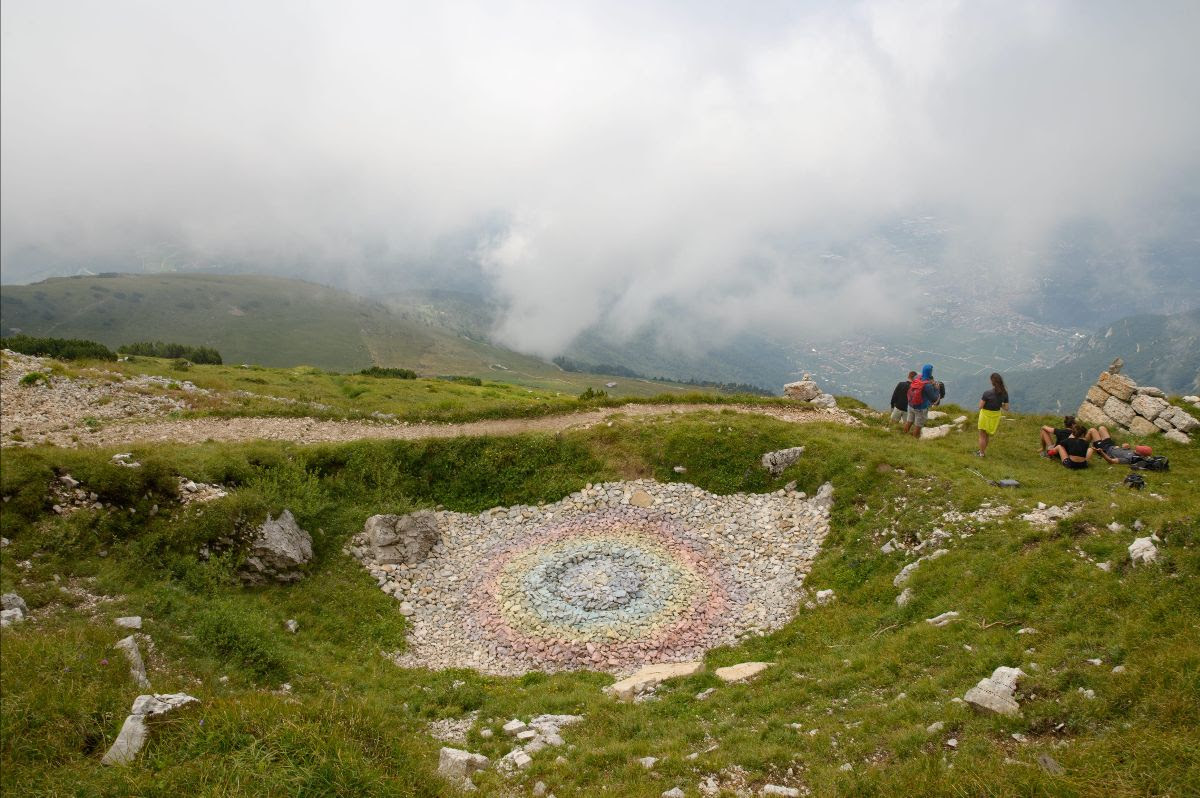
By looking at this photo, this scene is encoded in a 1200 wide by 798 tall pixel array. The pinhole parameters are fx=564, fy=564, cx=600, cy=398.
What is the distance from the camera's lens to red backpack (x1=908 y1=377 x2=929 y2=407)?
2742cm

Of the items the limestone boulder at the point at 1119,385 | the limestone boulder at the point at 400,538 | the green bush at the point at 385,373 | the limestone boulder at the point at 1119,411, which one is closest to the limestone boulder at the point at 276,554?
the limestone boulder at the point at 400,538

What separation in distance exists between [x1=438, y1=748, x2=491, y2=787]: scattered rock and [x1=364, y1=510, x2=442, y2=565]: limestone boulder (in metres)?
11.9

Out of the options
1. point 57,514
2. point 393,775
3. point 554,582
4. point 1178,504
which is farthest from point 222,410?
point 1178,504

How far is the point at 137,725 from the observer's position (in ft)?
28.6

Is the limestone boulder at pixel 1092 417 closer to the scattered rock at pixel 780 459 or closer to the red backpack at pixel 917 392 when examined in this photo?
the red backpack at pixel 917 392

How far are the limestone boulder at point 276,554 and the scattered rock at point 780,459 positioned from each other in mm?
19515

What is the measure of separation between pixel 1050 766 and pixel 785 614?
34.1 ft

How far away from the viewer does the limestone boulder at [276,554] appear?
19047 millimetres

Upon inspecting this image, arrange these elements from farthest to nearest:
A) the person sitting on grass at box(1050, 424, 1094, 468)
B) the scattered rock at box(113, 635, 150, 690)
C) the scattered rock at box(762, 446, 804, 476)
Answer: the scattered rock at box(762, 446, 804, 476) < the person sitting on grass at box(1050, 424, 1094, 468) < the scattered rock at box(113, 635, 150, 690)

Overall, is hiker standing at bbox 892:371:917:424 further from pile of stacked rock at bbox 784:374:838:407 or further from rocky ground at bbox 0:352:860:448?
pile of stacked rock at bbox 784:374:838:407

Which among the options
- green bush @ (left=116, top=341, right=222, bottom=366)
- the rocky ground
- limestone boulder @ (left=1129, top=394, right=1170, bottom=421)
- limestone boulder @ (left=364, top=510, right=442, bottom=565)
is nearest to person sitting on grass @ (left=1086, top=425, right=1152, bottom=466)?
limestone boulder @ (left=1129, top=394, right=1170, bottom=421)

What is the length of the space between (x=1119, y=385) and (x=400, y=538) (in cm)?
3436

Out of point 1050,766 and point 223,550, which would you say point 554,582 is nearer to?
point 223,550

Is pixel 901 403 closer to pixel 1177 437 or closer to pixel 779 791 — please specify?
pixel 1177 437
